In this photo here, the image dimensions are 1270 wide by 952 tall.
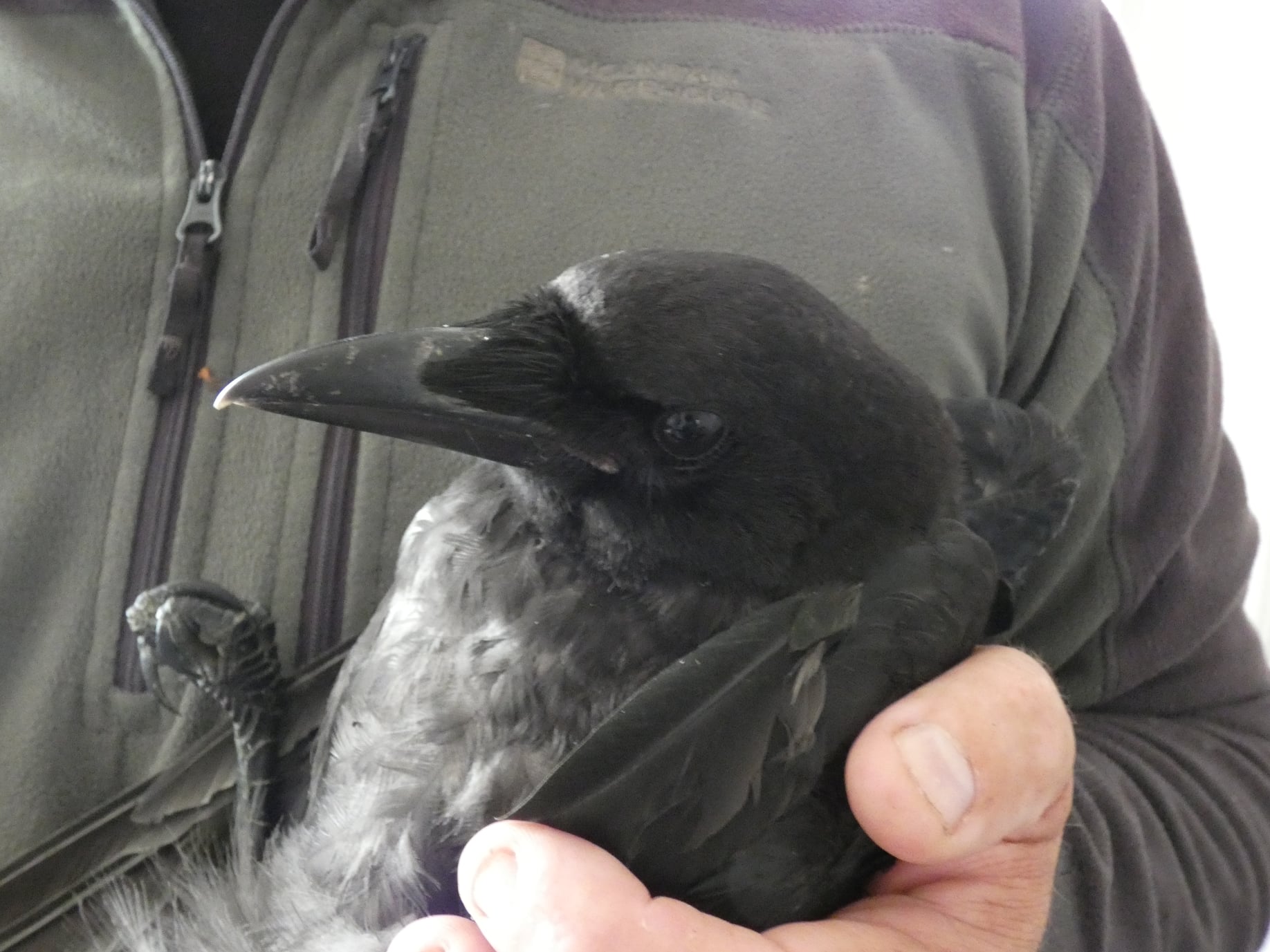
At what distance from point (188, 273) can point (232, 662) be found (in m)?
0.34

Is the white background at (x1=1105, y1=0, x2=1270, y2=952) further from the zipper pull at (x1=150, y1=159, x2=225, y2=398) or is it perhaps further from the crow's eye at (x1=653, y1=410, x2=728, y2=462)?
the zipper pull at (x1=150, y1=159, x2=225, y2=398)

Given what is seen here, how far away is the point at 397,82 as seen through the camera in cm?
89

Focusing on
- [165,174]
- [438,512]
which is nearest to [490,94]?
[165,174]

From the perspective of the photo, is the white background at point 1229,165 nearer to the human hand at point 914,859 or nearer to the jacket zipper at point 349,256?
the human hand at point 914,859

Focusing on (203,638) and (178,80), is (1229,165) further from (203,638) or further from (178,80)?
(203,638)

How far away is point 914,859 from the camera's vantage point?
670 mm

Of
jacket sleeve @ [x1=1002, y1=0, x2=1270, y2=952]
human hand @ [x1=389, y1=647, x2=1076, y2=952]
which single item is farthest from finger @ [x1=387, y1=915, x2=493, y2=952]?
jacket sleeve @ [x1=1002, y1=0, x2=1270, y2=952]

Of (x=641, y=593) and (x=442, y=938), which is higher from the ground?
(x=641, y=593)

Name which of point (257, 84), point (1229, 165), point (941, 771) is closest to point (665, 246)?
point (257, 84)

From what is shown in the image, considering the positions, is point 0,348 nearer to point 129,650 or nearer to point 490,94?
point 129,650

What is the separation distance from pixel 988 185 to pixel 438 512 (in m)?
0.67

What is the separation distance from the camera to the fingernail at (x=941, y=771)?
0.65 meters

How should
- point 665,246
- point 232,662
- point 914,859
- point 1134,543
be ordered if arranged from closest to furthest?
1. point 914,859
2. point 232,662
3. point 665,246
4. point 1134,543

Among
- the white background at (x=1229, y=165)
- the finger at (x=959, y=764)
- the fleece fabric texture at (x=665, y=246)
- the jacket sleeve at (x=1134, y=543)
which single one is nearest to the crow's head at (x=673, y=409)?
the finger at (x=959, y=764)
